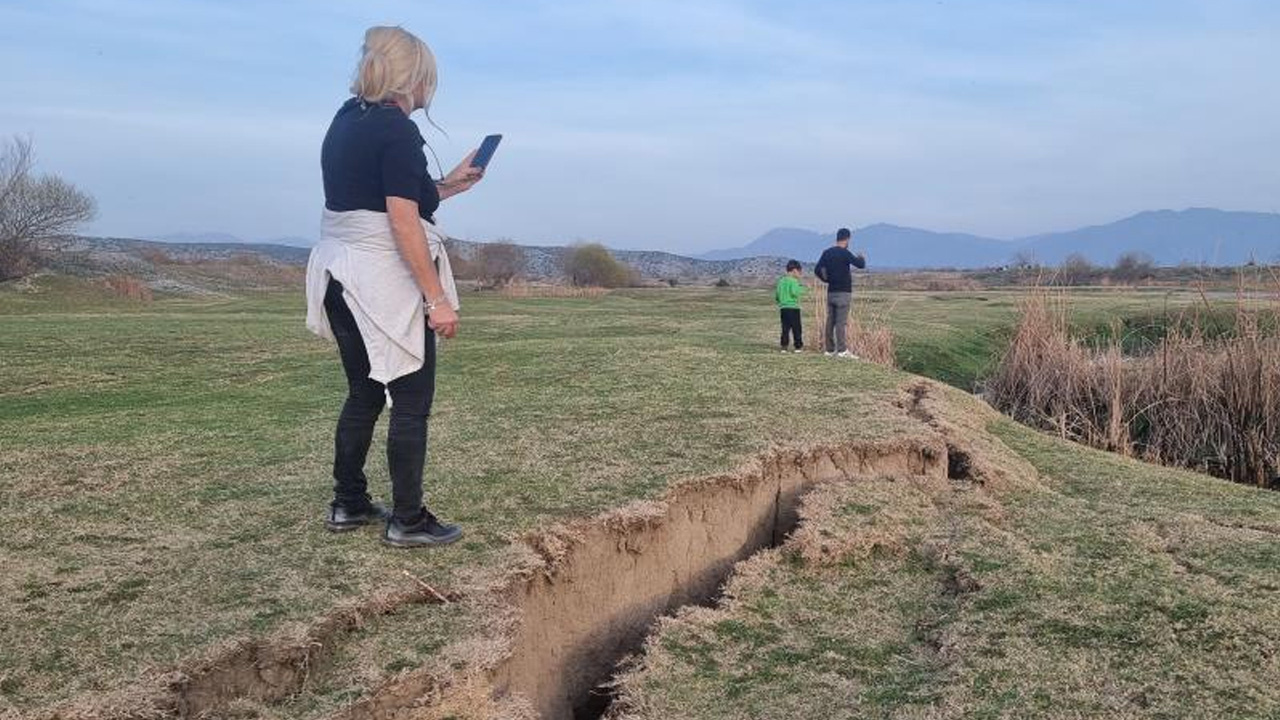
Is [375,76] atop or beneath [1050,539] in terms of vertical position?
atop

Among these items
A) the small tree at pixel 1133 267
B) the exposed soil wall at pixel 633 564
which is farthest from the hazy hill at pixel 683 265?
the exposed soil wall at pixel 633 564

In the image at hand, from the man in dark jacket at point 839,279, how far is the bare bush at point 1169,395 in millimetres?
2144

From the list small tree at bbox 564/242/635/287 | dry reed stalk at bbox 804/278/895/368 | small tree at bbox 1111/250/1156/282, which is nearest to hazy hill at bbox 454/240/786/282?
small tree at bbox 564/242/635/287

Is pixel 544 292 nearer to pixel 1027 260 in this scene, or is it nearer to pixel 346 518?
pixel 1027 260

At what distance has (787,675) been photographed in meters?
3.43

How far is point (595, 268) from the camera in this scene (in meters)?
54.7

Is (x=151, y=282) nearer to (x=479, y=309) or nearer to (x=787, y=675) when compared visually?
(x=479, y=309)

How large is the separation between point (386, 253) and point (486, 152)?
723mm

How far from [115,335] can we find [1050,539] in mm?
14450

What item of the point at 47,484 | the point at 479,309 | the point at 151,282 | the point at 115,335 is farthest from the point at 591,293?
the point at 47,484

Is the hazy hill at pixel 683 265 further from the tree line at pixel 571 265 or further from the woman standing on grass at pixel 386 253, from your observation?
the woman standing on grass at pixel 386 253

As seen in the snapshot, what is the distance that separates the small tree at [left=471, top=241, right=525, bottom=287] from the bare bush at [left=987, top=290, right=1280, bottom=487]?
42.5 m

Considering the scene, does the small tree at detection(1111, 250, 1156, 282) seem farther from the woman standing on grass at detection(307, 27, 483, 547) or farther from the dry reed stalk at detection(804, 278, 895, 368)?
the woman standing on grass at detection(307, 27, 483, 547)

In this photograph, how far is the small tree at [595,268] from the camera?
54250 mm
